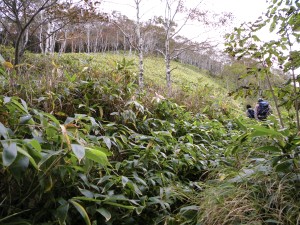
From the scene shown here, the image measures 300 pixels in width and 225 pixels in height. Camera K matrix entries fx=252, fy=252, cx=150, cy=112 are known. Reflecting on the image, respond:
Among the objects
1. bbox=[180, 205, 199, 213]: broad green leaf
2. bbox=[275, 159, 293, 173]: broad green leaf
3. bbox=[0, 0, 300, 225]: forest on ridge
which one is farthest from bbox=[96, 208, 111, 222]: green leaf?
bbox=[275, 159, 293, 173]: broad green leaf

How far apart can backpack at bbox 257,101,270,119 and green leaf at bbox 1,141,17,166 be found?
18.9 feet

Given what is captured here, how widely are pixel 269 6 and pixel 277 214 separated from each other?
4.49ft

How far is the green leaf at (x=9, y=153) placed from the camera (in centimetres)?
95

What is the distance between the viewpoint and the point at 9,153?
98 cm

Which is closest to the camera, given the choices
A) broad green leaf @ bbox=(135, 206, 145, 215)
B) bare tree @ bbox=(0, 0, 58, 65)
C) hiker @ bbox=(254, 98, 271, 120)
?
broad green leaf @ bbox=(135, 206, 145, 215)

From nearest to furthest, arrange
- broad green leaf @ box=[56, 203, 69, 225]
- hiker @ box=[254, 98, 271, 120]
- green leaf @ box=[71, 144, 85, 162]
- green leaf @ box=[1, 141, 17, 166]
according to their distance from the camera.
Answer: green leaf @ box=[1, 141, 17, 166], green leaf @ box=[71, 144, 85, 162], broad green leaf @ box=[56, 203, 69, 225], hiker @ box=[254, 98, 271, 120]

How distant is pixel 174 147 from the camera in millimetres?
2627

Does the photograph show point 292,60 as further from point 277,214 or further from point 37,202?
point 37,202

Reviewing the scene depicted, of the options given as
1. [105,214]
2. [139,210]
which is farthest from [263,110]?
[105,214]

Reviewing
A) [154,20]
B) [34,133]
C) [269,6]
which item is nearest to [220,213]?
[34,133]

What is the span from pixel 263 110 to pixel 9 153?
582 cm

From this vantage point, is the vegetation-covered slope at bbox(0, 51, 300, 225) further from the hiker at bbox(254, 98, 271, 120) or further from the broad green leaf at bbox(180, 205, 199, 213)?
the hiker at bbox(254, 98, 271, 120)

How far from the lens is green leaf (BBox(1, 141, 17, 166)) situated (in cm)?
95

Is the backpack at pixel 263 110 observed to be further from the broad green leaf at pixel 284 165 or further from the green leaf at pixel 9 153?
the green leaf at pixel 9 153
